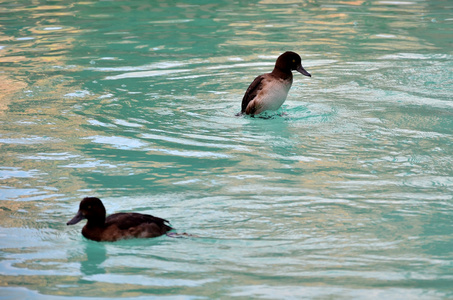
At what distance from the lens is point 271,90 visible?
11008 mm

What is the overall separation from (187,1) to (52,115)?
1286cm

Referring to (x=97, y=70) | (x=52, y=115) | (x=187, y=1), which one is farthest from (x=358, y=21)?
(x=52, y=115)

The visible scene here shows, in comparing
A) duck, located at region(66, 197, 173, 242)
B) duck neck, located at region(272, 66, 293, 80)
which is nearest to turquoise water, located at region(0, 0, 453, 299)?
duck, located at region(66, 197, 173, 242)

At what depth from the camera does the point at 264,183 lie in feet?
26.8

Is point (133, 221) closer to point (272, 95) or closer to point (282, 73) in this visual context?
point (272, 95)

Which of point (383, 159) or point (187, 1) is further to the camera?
point (187, 1)

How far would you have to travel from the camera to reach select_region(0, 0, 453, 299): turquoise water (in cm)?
613

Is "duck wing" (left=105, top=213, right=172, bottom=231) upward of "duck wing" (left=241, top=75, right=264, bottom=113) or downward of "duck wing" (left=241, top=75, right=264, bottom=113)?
downward

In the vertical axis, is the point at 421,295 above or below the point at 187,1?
below

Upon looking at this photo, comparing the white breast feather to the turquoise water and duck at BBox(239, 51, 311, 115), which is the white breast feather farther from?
the turquoise water

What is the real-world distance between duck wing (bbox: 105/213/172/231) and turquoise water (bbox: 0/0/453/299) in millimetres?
187

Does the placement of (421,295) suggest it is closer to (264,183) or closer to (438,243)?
(438,243)

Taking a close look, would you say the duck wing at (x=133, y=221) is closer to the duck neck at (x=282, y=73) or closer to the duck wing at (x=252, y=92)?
the duck wing at (x=252, y=92)

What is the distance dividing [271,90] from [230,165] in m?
2.45
